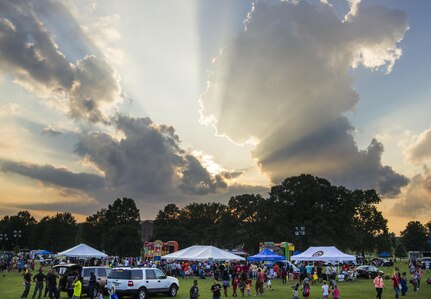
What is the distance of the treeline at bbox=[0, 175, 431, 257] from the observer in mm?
82625

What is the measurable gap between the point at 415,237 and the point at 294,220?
9390cm

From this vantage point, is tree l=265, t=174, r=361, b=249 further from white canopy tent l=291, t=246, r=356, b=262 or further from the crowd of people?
white canopy tent l=291, t=246, r=356, b=262

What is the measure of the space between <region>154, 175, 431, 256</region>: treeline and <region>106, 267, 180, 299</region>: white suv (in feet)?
128

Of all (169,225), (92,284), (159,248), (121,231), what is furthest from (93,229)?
(92,284)

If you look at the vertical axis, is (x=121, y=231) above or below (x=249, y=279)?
above

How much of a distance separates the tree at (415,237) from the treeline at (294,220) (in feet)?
194

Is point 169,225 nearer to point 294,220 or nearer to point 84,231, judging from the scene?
point 84,231

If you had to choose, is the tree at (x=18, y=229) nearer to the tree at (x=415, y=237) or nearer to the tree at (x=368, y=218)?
the tree at (x=368, y=218)

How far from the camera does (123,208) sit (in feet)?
379

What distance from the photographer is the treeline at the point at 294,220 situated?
8181 centimetres

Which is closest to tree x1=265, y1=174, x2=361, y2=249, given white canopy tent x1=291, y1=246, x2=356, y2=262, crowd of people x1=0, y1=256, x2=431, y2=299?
crowd of people x1=0, y1=256, x2=431, y2=299

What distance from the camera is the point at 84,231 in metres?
141

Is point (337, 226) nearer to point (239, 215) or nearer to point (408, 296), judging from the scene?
point (239, 215)

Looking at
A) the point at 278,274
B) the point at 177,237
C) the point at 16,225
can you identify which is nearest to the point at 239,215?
the point at 177,237
